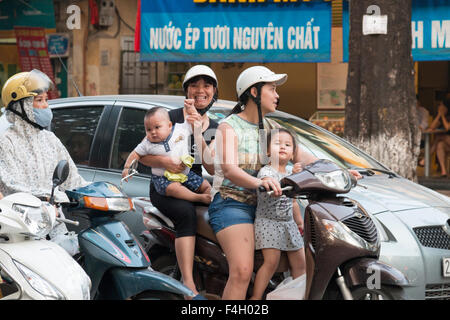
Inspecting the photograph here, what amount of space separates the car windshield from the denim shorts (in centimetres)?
136

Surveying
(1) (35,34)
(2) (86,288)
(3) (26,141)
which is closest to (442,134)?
(1) (35,34)

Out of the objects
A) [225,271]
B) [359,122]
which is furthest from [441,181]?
[225,271]

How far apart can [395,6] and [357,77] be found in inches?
35.3

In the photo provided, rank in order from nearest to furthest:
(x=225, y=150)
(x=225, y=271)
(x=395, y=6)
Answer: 1. (x=225, y=150)
2. (x=225, y=271)
3. (x=395, y=6)

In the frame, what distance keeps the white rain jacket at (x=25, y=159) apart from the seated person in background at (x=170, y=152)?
51cm

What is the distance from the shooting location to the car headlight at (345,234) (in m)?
3.89

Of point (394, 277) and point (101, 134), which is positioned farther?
point (101, 134)

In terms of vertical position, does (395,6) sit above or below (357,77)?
above

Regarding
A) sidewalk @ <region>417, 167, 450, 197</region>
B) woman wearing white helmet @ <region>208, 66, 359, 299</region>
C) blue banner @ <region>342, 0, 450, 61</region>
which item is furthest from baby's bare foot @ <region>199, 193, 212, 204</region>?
sidewalk @ <region>417, 167, 450, 197</region>

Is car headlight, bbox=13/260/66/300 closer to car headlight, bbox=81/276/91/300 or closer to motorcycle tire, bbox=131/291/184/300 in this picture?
car headlight, bbox=81/276/91/300

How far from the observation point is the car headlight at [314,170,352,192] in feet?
12.9

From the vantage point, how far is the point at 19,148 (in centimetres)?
455

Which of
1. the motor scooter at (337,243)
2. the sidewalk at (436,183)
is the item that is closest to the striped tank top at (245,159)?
the motor scooter at (337,243)

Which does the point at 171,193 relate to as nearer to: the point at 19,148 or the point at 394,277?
the point at 19,148
